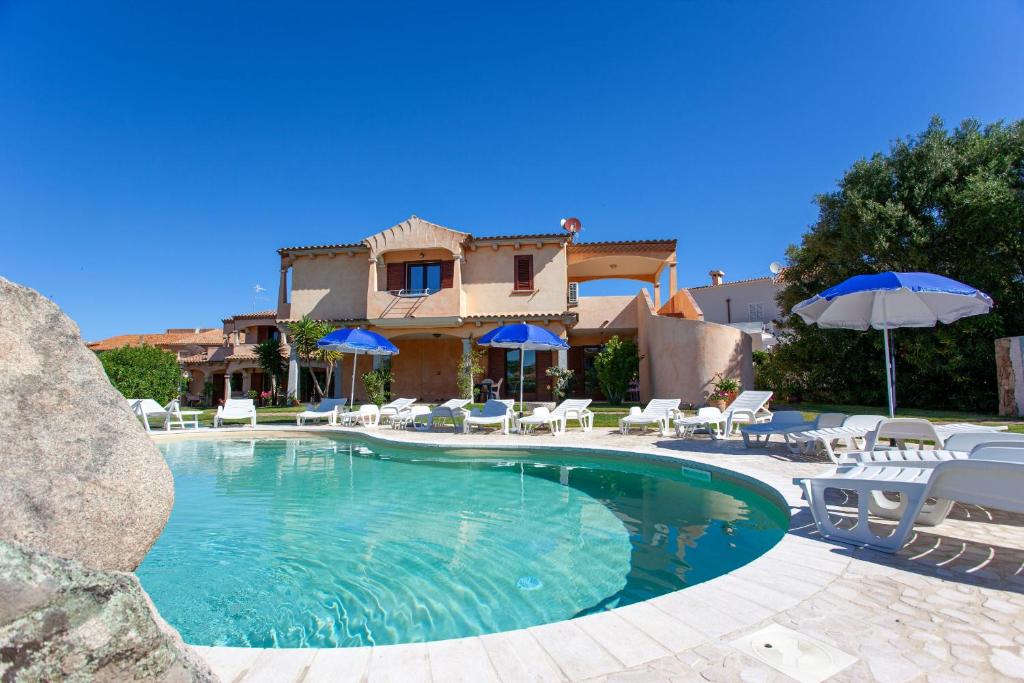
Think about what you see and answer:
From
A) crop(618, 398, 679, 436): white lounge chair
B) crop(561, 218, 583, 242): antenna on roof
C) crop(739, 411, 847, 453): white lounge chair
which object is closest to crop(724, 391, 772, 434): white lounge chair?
crop(739, 411, 847, 453): white lounge chair

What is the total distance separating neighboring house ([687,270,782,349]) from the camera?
29188mm

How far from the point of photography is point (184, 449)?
449 inches

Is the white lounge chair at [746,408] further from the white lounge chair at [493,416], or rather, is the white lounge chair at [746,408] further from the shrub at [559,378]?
the shrub at [559,378]

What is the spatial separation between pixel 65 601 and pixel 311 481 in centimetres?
742

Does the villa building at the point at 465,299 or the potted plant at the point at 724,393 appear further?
the villa building at the point at 465,299

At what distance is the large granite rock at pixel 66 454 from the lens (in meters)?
1.81

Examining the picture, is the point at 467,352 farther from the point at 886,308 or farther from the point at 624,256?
the point at 886,308

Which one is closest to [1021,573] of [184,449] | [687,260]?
[184,449]

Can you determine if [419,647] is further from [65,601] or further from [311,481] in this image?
[311,481]

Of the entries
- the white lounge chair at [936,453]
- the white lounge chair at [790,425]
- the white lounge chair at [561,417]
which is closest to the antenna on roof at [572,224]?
the white lounge chair at [561,417]

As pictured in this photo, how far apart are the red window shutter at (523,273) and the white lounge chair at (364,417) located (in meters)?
8.98

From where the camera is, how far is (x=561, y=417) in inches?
475

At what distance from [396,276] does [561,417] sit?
43.1ft

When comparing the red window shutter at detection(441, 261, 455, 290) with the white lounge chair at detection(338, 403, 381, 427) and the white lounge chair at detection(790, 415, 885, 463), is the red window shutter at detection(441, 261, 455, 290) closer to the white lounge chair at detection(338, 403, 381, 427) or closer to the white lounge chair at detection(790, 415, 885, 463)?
the white lounge chair at detection(338, 403, 381, 427)
